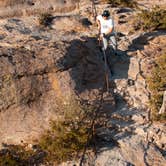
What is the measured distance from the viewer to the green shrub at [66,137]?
11539mm

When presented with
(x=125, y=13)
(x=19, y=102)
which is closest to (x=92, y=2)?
(x=125, y=13)

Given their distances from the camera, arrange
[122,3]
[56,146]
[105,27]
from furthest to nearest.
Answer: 1. [122,3]
2. [105,27]
3. [56,146]

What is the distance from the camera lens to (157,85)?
550 inches

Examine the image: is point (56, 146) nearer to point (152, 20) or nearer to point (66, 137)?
point (66, 137)

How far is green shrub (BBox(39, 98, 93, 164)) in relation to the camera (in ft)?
37.9

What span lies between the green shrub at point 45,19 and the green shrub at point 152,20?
3.15 meters

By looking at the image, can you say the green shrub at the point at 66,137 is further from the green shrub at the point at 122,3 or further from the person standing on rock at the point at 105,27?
the green shrub at the point at 122,3

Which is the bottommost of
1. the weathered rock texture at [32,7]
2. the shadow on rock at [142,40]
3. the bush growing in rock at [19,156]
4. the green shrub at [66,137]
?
the bush growing in rock at [19,156]

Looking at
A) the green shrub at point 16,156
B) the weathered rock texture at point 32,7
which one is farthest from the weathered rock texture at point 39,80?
the weathered rock texture at point 32,7

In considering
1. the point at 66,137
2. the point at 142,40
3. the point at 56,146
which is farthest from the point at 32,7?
the point at 56,146

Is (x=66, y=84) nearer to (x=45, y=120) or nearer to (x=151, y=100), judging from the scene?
(x=45, y=120)

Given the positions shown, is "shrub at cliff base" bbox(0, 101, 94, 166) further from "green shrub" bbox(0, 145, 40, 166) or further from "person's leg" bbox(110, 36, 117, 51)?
"person's leg" bbox(110, 36, 117, 51)

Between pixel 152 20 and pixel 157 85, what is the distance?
406 cm

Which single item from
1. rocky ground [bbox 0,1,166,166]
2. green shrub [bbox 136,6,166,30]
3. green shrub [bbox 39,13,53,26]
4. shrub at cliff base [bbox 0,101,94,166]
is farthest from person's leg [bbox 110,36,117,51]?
shrub at cliff base [bbox 0,101,94,166]
